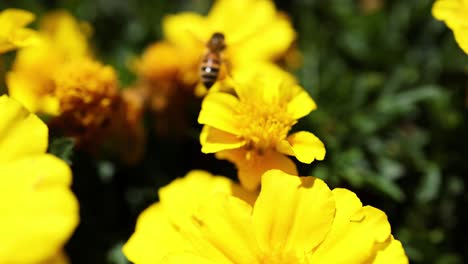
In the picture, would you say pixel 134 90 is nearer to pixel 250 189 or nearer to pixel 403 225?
pixel 250 189

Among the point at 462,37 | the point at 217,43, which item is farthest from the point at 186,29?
the point at 462,37

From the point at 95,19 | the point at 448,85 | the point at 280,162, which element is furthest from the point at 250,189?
the point at 95,19

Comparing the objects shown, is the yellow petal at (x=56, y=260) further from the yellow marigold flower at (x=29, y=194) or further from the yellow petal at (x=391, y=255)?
the yellow petal at (x=391, y=255)

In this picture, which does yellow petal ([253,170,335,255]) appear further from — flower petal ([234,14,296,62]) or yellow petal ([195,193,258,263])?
flower petal ([234,14,296,62])

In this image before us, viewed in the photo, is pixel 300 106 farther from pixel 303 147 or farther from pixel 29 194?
pixel 29 194

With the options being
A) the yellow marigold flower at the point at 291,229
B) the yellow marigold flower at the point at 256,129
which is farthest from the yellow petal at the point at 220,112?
the yellow marigold flower at the point at 291,229
